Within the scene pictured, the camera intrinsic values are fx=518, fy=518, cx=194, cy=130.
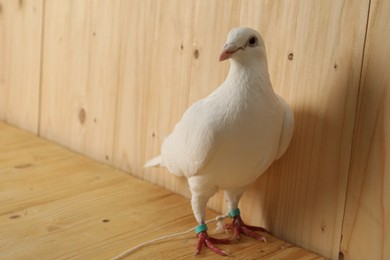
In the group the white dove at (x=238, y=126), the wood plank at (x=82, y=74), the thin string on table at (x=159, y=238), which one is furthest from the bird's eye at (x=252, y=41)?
the wood plank at (x=82, y=74)

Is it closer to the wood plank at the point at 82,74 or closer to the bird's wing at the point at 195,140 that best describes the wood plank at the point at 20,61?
the wood plank at the point at 82,74

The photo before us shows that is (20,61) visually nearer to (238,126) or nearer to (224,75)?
(224,75)

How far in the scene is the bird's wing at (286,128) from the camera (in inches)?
37.4

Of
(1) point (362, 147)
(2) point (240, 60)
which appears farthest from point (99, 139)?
(1) point (362, 147)

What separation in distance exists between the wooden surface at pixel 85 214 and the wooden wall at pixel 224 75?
60mm

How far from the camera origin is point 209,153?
907 millimetres

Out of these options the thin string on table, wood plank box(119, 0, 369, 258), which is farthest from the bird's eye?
the thin string on table

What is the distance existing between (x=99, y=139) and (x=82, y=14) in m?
0.35

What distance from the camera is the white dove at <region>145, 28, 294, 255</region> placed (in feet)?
2.95

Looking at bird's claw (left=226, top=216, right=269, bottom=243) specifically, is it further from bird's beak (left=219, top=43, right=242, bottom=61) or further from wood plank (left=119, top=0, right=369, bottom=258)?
bird's beak (left=219, top=43, right=242, bottom=61)

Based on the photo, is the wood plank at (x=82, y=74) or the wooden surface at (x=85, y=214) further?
the wood plank at (x=82, y=74)

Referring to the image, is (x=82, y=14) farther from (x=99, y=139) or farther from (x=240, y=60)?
(x=240, y=60)

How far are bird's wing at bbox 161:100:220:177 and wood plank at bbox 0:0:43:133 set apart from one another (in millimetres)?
789

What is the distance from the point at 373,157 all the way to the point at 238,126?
0.79 feet
